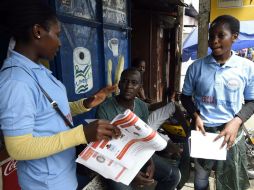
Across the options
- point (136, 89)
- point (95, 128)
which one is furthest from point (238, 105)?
point (95, 128)

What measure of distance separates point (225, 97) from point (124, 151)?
985 mm

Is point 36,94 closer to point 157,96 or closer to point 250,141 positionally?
point 250,141

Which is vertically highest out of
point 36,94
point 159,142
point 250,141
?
point 36,94

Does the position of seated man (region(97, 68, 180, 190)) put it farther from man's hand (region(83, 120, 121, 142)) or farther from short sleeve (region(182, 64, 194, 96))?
man's hand (region(83, 120, 121, 142))

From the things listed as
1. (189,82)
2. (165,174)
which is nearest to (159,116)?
(165,174)

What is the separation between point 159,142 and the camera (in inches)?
55.9

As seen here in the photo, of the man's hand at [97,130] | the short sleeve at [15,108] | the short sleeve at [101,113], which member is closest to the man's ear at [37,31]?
the short sleeve at [15,108]

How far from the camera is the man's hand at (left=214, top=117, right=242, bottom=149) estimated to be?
187 cm

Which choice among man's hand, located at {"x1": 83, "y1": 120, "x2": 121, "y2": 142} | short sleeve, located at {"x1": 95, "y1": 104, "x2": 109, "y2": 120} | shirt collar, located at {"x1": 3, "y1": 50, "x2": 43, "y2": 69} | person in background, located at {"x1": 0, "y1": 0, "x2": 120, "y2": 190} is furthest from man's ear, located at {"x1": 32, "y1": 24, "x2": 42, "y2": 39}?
short sleeve, located at {"x1": 95, "y1": 104, "x2": 109, "y2": 120}

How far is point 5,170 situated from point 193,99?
1738mm

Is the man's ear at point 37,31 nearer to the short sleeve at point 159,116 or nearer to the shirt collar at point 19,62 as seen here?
the shirt collar at point 19,62

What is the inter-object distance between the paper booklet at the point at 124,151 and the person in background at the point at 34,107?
0.09 metres

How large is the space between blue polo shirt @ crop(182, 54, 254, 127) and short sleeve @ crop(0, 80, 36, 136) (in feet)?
4.62

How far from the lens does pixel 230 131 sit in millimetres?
1867
